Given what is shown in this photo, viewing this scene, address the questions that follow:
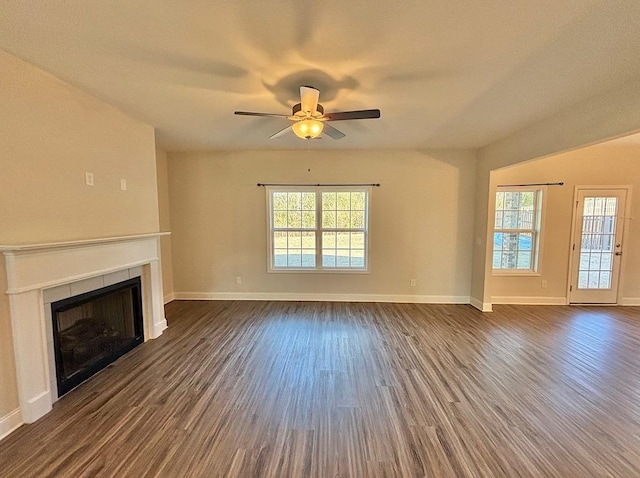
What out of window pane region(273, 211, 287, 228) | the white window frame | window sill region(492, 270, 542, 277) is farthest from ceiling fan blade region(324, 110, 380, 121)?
window sill region(492, 270, 542, 277)

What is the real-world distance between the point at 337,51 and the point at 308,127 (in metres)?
0.74

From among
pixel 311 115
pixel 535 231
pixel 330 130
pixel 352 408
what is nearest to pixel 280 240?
pixel 330 130

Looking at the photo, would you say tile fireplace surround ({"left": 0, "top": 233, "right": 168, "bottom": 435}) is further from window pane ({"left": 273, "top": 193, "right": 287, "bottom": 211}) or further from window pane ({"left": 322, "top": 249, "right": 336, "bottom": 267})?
window pane ({"left": 322, "top": 249, "right": 336, "bottom": 267})

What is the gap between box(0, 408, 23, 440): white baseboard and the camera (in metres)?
2.02

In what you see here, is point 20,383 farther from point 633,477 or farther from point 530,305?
point 530,305

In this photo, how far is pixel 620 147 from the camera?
486cm

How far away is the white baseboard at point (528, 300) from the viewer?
5129 millimetres

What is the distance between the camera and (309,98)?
7.77ft

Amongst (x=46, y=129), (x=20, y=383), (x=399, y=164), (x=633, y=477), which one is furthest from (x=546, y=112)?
(x=20, y=383)

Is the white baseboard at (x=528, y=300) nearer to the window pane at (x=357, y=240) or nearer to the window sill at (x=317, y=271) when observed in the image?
the window sill at (x=317, y=271)

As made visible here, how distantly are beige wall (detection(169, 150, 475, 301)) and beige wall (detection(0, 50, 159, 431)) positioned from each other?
6.06ft

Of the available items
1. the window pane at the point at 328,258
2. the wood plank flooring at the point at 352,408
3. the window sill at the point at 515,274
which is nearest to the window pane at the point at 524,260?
the window sill at the point at 515,274

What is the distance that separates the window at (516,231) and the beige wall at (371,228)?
565mm

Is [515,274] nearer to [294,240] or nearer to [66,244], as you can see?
[294,240]
